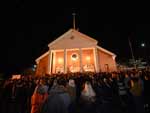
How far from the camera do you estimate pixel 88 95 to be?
5.45 m

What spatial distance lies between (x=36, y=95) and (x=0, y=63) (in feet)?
131

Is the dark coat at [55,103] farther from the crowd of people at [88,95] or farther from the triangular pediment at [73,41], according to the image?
the triangular pediment at [73,41]

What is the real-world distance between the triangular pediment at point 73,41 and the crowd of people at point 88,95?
955 cm

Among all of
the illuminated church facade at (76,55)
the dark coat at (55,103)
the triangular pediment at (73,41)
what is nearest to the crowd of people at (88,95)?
the dark coat at (55,103)

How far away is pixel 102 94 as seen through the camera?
6992 mm

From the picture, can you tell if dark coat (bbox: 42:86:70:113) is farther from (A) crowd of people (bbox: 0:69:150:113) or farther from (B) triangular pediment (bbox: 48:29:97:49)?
(B) triangular pediment (bbox: 48:29:97:49)

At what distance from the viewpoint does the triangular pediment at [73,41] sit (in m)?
18.2

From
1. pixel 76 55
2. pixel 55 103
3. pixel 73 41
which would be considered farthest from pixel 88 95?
pixel 76 55

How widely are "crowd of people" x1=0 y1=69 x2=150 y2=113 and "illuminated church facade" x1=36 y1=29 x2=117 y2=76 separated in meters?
9.14

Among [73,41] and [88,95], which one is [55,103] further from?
[73,41]

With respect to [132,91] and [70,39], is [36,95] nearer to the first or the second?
[132,91]

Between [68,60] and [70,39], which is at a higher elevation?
[70,39]

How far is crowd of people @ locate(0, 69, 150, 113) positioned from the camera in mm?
5043

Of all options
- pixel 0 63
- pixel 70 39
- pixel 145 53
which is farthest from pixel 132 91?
pixel 0 63
